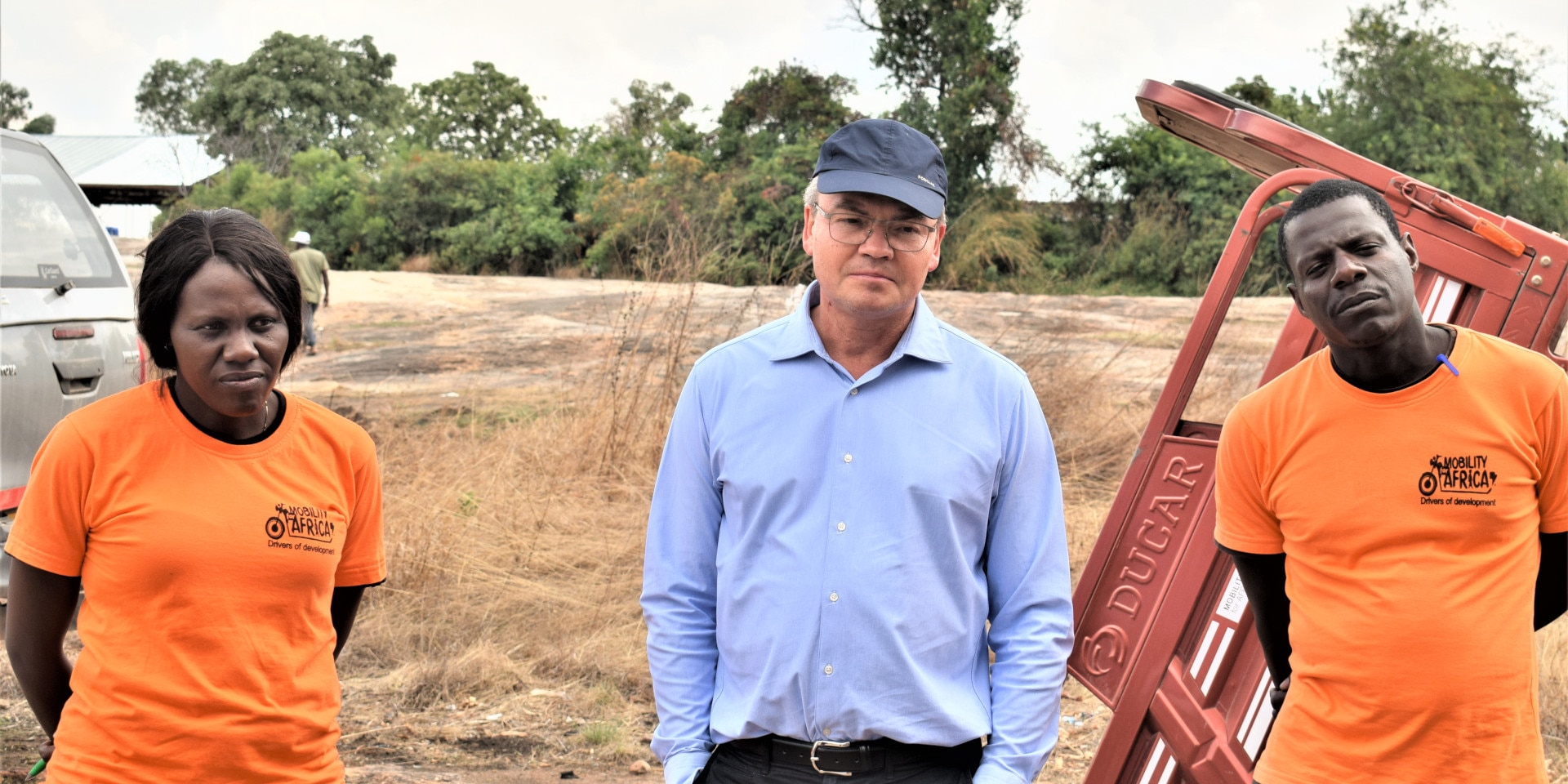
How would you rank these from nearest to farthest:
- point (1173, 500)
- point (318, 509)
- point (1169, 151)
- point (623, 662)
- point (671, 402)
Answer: point (318, 509), point (1173, 500), point (623, 662), point (671, 402), point (1169, 151)

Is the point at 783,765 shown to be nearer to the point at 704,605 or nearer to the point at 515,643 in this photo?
the point at 704,605

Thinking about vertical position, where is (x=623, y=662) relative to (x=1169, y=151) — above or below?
below

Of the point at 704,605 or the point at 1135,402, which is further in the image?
the point at 1135,402

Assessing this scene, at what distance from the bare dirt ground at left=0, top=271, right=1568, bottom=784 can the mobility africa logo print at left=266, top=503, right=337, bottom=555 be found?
7.64 ft

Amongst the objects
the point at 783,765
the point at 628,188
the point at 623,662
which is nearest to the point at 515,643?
the point at 623,662

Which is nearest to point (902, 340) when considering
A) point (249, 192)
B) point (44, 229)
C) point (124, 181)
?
point (44, 229)

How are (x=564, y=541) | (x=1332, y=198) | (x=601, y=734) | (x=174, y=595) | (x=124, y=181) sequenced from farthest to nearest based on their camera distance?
(x=124, y=181) < (x=564, y=541) < (x=601, y=734) < (x=1332, y=198) < (x=174, y=595)

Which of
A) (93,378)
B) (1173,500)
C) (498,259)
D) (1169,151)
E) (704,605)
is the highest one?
(1169,151)

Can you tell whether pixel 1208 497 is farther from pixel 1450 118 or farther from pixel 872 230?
pixel 1450 118

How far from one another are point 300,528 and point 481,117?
3942cm

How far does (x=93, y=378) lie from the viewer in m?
4.64

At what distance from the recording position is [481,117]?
39406 millimetres

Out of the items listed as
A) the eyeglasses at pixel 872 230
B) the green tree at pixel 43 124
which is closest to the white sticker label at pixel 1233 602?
the eyeglasses at pixel 872 230

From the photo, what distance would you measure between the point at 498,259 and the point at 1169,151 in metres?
15.2
